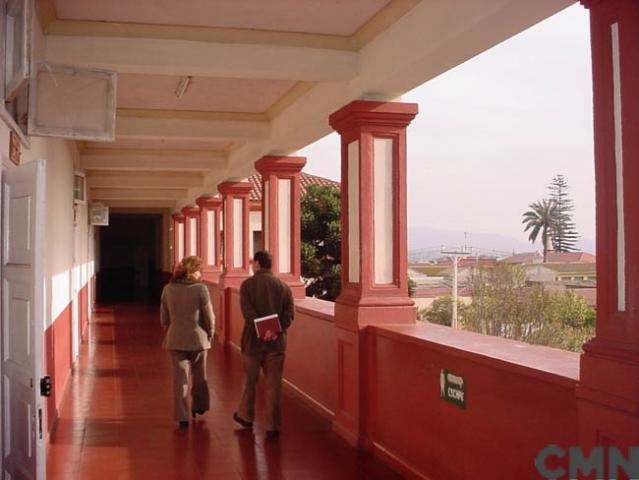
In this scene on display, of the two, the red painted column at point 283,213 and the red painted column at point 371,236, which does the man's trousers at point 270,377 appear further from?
the red painted column at point 283,213

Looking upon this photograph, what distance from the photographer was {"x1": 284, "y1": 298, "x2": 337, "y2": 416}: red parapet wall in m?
7.63

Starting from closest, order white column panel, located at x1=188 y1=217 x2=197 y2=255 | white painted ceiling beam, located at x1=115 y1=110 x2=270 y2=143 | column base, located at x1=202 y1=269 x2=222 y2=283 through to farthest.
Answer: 1. white painted ceiling beam, located at x1=115 y1=110 x2=270 y2=143
2. column base, located at x1=202 y1=269 x2=222 y2=283
3. white column panel, located at x1=188 y1=217 x2=197 y2=255

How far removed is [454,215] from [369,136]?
110 feet

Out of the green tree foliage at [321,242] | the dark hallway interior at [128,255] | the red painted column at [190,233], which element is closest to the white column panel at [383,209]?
the green tree foliage at [321,242]

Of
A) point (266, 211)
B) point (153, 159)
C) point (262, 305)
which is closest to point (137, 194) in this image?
point (153, 159)

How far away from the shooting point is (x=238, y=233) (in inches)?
560

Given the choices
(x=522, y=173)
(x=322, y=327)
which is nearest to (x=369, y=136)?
(x=322, y=327)

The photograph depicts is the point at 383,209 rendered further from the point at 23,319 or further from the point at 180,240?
the point at 180,240

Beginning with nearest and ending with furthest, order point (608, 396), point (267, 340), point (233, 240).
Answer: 1. point (608, 396)
2. point (267, 340)
3. point (233, 240)

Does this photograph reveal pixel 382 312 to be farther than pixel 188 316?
No

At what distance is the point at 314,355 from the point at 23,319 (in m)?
4.52

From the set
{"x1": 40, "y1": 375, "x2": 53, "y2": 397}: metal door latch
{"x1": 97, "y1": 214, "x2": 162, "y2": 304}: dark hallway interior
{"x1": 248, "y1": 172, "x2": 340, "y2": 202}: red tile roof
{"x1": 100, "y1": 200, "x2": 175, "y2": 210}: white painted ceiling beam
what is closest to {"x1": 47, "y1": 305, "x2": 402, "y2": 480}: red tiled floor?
{"x1": 40, "y1": 375, "x2": 53, "y2": 397}: metal door latch

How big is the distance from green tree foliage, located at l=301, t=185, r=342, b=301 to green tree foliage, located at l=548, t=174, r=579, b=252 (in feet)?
38.1

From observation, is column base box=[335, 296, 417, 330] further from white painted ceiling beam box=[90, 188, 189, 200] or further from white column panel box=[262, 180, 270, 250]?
white painted ceiling beam box=[90, 188, 189, 200]
